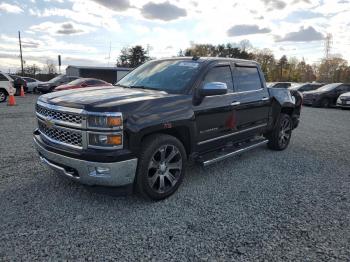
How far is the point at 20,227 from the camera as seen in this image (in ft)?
10.5

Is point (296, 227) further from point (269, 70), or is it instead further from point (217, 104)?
point (269, 70)

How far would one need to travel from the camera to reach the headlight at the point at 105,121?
3258mm

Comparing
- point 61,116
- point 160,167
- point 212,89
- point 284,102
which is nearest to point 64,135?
point 61,116

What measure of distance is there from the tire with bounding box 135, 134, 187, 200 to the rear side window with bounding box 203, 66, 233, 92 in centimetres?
117

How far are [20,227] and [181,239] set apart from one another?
168cm

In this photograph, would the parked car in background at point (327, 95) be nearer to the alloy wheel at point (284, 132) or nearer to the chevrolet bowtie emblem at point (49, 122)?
the alloy wheel at point (284, 132)

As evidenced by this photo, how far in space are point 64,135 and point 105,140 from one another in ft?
1.97

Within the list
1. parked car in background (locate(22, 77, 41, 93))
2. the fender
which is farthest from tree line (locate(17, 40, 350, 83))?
the fender

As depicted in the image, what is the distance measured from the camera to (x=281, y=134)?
6.61 meters

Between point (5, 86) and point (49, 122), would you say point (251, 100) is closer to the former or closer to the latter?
point (49, 122)

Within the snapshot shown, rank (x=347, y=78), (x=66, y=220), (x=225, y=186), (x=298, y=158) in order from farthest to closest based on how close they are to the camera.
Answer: (x=347, y=78)
(x=298, y=158)
(x=225, y=186)
(x=66, y=220)

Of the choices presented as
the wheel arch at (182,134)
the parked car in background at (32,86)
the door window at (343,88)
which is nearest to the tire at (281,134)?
the wheel arch at (182,134)

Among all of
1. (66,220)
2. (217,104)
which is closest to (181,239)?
(66,220)

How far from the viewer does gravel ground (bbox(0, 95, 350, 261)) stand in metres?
2.87
